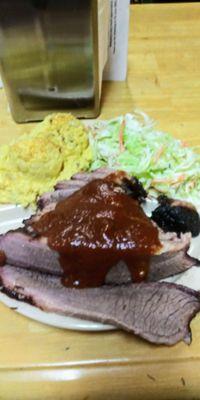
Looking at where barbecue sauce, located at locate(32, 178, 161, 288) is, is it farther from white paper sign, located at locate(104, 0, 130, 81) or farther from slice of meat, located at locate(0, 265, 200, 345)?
white paper sign, located at locate(104, 0, 130, 81)

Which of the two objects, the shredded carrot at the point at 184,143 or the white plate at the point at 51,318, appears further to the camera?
the shredded carrot at the point at 184,143

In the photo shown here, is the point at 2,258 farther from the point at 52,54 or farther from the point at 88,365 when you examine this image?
the point at 52,54

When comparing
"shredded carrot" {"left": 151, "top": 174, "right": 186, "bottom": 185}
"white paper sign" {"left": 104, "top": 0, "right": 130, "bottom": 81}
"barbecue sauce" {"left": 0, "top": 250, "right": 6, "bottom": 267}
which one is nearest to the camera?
"barbecue sauce" {"left": 0, "top": 250, "right": 6, "bottom": 267}

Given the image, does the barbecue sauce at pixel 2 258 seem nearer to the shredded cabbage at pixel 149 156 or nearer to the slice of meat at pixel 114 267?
the slice of meat at pixel 114 267

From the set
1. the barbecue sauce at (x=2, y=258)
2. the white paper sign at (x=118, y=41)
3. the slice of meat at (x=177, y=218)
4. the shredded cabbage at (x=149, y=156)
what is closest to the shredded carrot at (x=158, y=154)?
the shredded cabbage at (x=149, y=156)

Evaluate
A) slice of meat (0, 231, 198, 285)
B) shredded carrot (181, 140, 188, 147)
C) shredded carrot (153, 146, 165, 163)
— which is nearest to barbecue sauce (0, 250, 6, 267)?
slice of meat (0, 231, 198, 285)

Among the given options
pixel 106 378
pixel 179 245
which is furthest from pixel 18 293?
pixel 179 245
